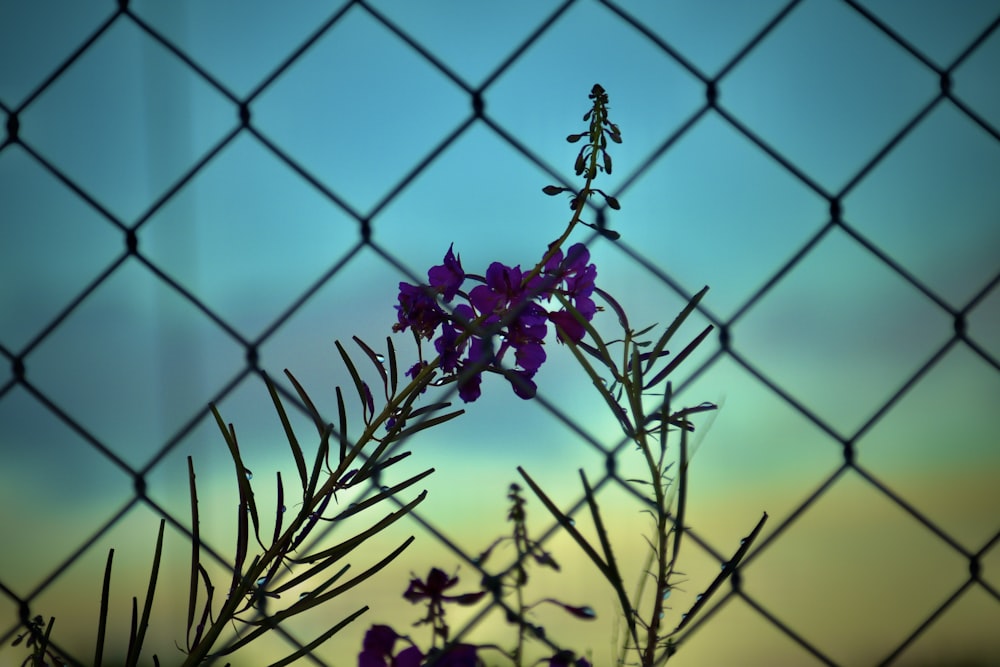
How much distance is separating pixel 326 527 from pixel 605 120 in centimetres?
47

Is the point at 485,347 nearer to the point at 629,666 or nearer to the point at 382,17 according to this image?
the point at 629,666

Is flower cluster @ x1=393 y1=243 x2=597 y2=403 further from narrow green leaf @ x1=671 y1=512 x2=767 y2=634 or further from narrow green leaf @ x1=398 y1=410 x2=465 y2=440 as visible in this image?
narrow green leaf @ x1=671 y1=512 x2=767 y2=634

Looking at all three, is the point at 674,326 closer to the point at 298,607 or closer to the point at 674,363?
the point at 674,363

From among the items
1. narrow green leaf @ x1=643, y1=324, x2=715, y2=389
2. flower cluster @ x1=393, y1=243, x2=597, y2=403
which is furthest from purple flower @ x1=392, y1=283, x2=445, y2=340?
narrow green leaf @ x1=643, y1=324, x2=715, y2=389

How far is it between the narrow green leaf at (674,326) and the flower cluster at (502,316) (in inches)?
1.5

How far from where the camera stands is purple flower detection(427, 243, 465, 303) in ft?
1.46

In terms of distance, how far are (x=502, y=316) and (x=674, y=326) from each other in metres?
0.08

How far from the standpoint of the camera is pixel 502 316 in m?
0.43

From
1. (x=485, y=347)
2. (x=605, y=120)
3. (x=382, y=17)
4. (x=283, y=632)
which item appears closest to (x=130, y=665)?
(x=485, y=347)

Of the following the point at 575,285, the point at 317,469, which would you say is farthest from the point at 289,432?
the point at 575,285

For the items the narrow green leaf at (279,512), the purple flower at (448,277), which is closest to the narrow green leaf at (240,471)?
the narrow green leaf at (279,512)

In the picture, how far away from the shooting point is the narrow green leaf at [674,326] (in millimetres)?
371

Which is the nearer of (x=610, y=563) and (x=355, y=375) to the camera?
(x=610, y=563)

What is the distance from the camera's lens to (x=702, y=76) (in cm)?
99
